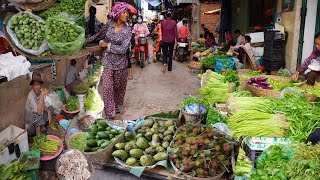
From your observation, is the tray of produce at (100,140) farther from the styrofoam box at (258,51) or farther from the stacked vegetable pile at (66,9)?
the styrofoam box at (258,51)

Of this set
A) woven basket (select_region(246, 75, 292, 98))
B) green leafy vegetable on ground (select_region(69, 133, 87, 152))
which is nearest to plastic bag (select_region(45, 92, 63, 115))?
green leafy vegetable on ground (select_region(69, 133, 87, 152))

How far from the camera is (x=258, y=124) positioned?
3.69 meters

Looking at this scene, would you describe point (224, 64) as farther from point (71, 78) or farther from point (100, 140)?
point (100, 140)

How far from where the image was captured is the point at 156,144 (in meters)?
4.36

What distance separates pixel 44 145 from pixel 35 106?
0.85 m

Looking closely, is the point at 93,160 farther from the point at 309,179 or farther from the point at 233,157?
the point at 309,179

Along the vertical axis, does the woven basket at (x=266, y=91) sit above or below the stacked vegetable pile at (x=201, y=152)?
above

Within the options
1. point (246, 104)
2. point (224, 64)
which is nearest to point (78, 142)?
point (246, 104)

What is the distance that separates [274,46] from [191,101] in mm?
2882

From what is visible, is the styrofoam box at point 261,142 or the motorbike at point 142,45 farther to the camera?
the motorbike at point 142,45

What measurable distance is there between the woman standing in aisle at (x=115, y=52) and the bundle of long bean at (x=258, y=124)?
2872 millimetres

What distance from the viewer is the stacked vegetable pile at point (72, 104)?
6.37 metres

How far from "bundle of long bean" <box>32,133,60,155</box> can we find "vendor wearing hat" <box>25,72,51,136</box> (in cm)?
54

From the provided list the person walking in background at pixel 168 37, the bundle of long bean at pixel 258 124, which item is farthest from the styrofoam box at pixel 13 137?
the person walking in background at pixel 168 37
